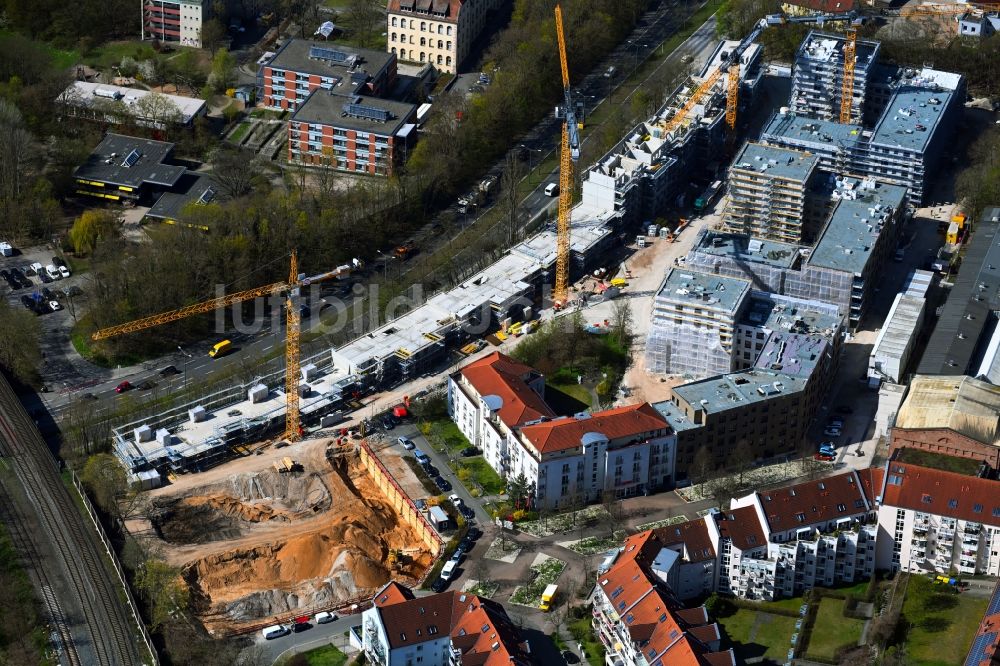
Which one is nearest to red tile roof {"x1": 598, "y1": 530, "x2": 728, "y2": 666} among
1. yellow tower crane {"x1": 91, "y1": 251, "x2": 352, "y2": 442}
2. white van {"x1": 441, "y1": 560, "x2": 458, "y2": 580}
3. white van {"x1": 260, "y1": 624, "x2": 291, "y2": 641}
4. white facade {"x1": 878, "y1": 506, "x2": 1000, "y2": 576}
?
white van {"x1": 441, "y1": 560, "x2": 458, "y2": 580}

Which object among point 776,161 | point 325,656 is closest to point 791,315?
point 776,161

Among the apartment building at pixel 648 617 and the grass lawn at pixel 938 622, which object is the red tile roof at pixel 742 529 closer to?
the apartment building at pixel 648 617

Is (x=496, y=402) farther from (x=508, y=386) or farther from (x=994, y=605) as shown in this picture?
(x=994, y=605)

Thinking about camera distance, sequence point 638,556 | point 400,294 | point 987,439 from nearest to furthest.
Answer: point 638,556 < point 987,439 < point 400,294

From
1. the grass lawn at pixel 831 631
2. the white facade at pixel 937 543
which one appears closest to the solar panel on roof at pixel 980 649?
the grass lawn at pixel 831 631

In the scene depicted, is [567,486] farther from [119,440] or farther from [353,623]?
[119,440]

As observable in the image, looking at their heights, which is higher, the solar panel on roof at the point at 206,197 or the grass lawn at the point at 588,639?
the solar panel on roof at the point at 206,197

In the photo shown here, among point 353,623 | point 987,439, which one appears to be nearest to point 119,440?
point 353,623
